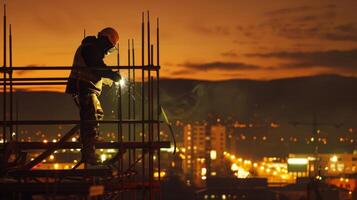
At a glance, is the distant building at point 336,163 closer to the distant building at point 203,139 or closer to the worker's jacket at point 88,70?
the distant building at point 203,139

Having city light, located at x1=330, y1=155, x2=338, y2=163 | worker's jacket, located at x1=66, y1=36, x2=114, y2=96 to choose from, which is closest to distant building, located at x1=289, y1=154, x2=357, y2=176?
city light, located at x1=330, y1=155, x2=338, y2=163

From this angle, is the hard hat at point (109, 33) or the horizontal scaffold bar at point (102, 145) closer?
the horizontal scaffold bar at point (102, 145)

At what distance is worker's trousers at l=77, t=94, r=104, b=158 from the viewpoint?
10.7 m

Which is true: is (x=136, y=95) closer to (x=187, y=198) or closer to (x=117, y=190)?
(x=117, y=190)

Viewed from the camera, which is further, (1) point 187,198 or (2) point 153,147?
(1) point 187,198

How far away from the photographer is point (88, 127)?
10.7m

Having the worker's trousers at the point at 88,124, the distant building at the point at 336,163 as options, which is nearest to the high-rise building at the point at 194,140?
the distant building at the point at 336,163

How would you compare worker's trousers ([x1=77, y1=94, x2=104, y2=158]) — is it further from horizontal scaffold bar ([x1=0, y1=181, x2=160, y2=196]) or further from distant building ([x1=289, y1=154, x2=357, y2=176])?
distant building ([x1=289, y1=154, x2=357, y2=176])

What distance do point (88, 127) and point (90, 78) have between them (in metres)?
0.70

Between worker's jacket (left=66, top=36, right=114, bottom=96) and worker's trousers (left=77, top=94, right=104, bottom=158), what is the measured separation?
0.41 feet

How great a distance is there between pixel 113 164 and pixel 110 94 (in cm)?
306

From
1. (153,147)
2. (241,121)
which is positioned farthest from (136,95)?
(241,121)

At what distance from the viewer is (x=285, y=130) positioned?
178m

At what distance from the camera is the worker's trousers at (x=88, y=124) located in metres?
10.7
